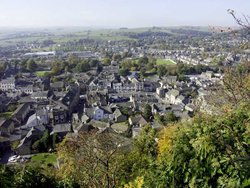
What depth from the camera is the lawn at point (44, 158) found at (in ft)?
57.3

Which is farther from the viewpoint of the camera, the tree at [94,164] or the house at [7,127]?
the house at [7,127]

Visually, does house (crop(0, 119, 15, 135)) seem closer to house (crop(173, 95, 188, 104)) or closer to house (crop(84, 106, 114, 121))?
house (crop(84, 106, 114, 121))

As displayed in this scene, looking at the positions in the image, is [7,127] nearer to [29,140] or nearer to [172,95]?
[29,140]

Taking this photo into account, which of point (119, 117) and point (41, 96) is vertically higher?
point (119, 117)

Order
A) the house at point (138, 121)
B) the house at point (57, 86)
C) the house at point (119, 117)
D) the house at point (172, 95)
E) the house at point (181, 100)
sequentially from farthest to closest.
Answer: the house at point (57, 86) < the house at point (172, 95) < the house at point (181, 100) < the house at point (119, 117) < the house at point (138, 121)

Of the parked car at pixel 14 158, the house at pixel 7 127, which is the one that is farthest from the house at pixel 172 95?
the parked car at pixel 14 158

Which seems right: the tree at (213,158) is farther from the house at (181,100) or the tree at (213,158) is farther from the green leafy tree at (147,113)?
the house at (181,100)

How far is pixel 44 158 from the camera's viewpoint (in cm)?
1833

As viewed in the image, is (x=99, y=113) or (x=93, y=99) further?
(x=93, y=99)

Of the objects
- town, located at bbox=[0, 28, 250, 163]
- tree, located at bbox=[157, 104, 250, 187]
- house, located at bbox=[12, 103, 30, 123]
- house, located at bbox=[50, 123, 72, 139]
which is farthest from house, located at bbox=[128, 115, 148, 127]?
tree, located at bbox=[157, 104, 250, 187]

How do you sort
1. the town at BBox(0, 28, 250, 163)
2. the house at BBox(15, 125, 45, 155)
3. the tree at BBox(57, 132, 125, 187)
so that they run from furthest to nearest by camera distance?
the town at BBox(0, 28, 250, 163)
the house at BBox(15, 125, 45, 155)
the tree at BBox(57, 132, 125, 187)

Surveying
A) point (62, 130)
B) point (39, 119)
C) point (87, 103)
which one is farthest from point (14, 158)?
point (87, 103)

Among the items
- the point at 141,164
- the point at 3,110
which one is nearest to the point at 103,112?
the point at 3,110

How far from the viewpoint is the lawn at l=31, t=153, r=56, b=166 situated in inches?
687
